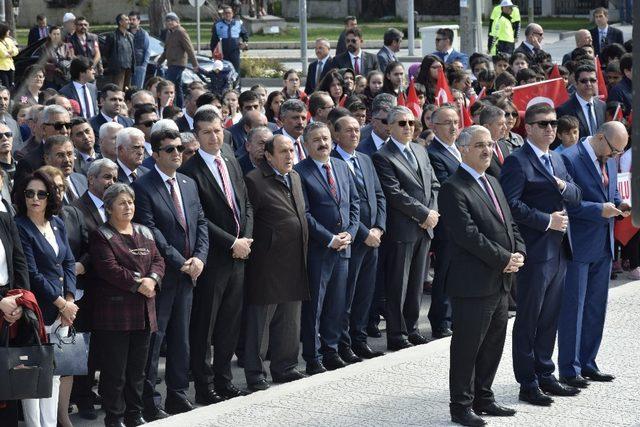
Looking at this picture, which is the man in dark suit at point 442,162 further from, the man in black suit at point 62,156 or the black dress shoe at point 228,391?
the man in black suit at point 62,156

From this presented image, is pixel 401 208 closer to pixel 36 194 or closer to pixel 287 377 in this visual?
pixel 287 377

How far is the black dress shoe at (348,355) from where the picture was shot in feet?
41.6

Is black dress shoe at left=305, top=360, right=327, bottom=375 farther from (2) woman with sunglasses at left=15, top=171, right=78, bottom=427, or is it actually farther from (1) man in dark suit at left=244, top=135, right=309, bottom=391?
(2) woman with sunglasses at left=15, top=171, right=78, bottom=427

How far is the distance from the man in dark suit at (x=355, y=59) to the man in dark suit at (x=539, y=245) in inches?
387

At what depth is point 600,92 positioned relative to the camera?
1903 cm

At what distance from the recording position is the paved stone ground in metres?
10.5

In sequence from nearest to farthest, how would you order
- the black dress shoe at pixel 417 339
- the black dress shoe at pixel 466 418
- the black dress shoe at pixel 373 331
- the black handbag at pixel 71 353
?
the black handbag at pixel 71 353
the black dress shoe at pixel 466 418
the black dress shoe at pixel 417 339
the black dress shoe at pixel 373 331

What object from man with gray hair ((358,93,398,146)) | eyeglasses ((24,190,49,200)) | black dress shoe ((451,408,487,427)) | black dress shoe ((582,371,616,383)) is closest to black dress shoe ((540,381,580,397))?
black dress shoe ((582,371,616,383))

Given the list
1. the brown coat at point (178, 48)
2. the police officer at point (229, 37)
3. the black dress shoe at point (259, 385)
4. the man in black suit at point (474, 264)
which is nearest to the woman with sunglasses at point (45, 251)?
the black dress shoe at point (259, 385)

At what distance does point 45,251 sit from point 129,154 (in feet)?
5.59

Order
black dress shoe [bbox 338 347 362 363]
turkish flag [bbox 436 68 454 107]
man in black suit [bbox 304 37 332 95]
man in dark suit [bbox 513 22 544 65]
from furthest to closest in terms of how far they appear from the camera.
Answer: man in dark suit [bbox 513 22 544 65], man in black suit [bbox 304 37 332 95], turkish flag [bbox 436 68 454 107], black dress shoe [bbox 338 347 362 363]

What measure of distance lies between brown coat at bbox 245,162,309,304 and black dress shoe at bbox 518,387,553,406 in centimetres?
211

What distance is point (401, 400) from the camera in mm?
11031

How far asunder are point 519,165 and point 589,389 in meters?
1.89
